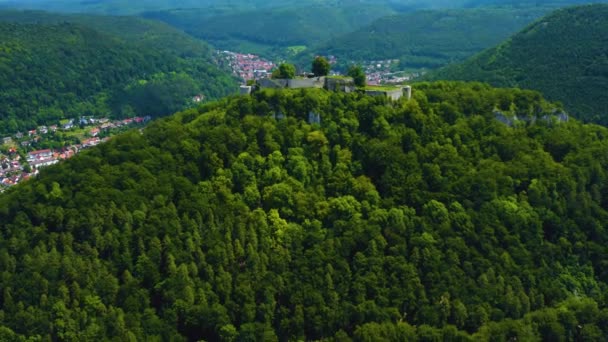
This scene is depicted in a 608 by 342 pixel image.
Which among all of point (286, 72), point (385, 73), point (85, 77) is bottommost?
point (385, 73)

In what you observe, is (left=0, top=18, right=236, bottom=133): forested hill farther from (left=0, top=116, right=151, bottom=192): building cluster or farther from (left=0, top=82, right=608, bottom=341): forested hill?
(left=0, top=82, right=608, bottom=341): forested hill

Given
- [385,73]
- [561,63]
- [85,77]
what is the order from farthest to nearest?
[385,73]
[85,77]
[561,63]

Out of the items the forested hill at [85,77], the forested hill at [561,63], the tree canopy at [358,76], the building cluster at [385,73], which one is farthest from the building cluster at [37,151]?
the forested hill at [561,63]

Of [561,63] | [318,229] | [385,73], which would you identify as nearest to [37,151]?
[318,229]

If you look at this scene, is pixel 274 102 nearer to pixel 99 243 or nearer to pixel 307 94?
pixel 307 94

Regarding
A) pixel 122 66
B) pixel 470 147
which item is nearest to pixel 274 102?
pixel 470 147

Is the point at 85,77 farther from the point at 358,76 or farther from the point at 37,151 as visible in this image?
the point at 358,76
